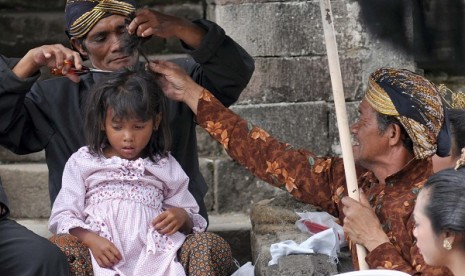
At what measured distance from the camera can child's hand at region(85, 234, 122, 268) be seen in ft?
14.7

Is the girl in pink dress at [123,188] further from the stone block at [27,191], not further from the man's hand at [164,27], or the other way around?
the stone block at [27,191]

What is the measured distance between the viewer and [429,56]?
191 inches

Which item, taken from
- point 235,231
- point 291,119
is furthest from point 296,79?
point 235,231

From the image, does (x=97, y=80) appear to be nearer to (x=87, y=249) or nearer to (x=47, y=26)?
(x=87, y=249)

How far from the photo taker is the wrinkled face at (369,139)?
Answer: 14.5 ft

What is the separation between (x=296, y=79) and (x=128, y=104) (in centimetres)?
164

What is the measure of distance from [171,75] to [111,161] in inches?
16.8

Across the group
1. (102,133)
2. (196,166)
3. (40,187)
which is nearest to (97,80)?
(102,133)

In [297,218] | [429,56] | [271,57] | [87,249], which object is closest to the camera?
[87,249]

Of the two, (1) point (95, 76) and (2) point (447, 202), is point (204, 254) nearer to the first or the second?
(1) point (95, 76)

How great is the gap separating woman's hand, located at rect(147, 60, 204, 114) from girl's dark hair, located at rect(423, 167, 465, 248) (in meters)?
A: 1.35

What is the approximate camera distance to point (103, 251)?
448 centimetres

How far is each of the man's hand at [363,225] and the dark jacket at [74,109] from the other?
86cm

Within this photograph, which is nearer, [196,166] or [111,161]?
[111,161]
